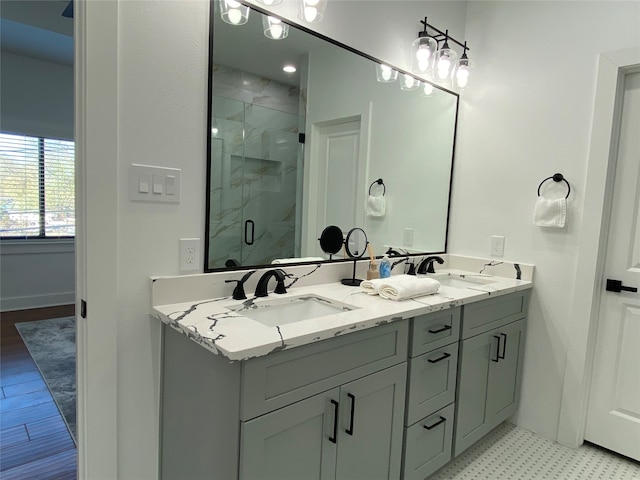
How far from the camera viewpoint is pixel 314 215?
1969 millimetres

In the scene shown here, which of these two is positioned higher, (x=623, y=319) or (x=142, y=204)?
(x=142, y=204)

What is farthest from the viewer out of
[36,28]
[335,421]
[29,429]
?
[36,28]

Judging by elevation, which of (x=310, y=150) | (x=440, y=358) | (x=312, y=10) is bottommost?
(x=440, y=358)

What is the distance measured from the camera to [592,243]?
206cm

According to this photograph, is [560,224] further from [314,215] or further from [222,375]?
[222,375]

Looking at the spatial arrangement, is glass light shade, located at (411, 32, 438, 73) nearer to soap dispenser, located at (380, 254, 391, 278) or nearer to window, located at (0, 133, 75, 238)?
soap dispenser, located at (380, 254, 391, 278)

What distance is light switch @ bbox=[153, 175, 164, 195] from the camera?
1.36 meters

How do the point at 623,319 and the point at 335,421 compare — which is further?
the point at 623,319

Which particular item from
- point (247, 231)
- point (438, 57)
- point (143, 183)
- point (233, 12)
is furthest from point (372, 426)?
point (438, 57)

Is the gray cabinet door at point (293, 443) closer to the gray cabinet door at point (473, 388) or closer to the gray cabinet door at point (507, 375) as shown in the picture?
the gray cabinet door at point (473, 388)

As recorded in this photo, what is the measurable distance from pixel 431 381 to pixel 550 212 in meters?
1.19

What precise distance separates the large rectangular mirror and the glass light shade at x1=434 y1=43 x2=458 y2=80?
0.44 feet

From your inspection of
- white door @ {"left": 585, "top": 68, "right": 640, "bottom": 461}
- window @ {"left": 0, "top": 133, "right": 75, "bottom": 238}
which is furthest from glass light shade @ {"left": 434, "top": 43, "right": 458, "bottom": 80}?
window @ {"left": 0, "top": 133, "right": 75, "bottom": 238}

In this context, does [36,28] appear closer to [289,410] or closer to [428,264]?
[428,264]
